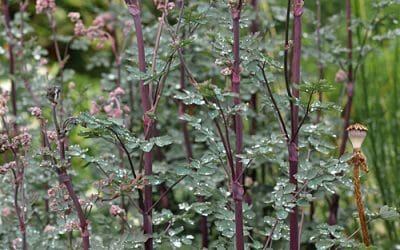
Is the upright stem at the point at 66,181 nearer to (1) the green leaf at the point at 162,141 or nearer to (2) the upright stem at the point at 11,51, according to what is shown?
(1) the green leaf at the point at 162,141

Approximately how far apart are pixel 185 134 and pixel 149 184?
581 mm

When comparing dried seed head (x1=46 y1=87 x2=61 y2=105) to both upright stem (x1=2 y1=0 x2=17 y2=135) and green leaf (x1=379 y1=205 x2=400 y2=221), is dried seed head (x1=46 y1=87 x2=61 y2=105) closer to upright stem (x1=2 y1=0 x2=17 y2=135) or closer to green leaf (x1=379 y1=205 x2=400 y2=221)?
green leaf (x1=379 y1=205 x2=400 y2=221)

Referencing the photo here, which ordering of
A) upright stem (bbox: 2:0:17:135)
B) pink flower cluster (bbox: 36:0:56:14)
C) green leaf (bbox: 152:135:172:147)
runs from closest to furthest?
1. green leaf (bbox: 152:135:172:147)
2. pink flower cluster (bbox: 36:0:56:14)
3. upright stem (bbox: 2:0:17:135)

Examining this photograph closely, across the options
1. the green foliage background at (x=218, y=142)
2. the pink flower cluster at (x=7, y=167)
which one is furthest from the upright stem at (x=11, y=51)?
the pink flower cluster at (x=7, y=167)

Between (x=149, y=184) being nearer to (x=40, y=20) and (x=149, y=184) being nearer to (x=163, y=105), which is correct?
(x=163, y=105)

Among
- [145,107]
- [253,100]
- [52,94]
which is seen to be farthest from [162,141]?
[253,100]

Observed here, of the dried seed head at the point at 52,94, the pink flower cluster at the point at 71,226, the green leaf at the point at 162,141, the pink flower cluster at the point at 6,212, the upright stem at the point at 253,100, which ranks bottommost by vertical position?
the pink flower cluster at the point at 71,226

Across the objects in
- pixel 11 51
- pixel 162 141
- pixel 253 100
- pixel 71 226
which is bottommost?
pixel 71 226

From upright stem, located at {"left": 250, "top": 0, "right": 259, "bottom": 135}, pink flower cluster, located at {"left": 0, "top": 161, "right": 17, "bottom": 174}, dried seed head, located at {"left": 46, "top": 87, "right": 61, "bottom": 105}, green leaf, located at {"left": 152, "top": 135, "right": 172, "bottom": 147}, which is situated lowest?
pink flower cluster, located at {"left": 0, "top": 161, "right": 17, "bottom": 174}

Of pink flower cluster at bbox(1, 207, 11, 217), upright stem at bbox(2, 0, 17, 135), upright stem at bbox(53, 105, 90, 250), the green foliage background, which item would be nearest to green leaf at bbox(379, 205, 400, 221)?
the green foliage background

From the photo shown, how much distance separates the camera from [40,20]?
3.58 m

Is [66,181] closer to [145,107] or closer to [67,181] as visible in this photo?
[67,181]

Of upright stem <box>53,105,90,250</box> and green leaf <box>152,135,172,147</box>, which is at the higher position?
green leaf <box>152,135,172,147</box>

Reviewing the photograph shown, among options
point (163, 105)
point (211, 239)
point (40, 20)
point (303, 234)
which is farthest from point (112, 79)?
point (40, 20)
